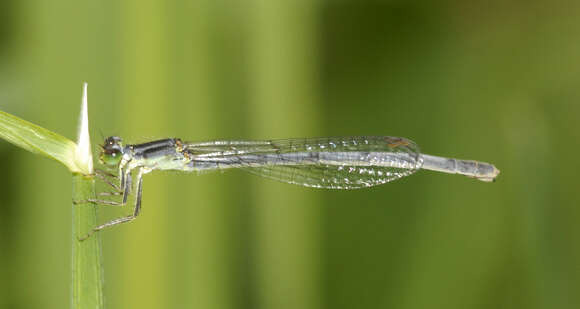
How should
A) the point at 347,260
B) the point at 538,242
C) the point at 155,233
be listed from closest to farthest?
1. the point at 155,233
2. the point at 538,242
3. the point at 347,260

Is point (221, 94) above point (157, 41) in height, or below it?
below

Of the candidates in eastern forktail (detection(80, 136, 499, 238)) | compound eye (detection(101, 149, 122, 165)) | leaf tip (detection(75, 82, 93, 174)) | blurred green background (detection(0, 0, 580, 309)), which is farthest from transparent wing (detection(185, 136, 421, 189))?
leaf tip (detection(75, 82, 93, 174))

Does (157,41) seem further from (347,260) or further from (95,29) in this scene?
(347,260)

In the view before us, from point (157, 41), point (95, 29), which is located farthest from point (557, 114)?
point (95, 29)

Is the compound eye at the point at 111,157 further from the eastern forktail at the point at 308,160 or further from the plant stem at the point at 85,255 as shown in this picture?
the plant stem at the point at 85,255

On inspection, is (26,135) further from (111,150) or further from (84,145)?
(111,150)

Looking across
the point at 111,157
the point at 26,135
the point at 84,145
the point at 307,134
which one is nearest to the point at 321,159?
the point at 307,134
